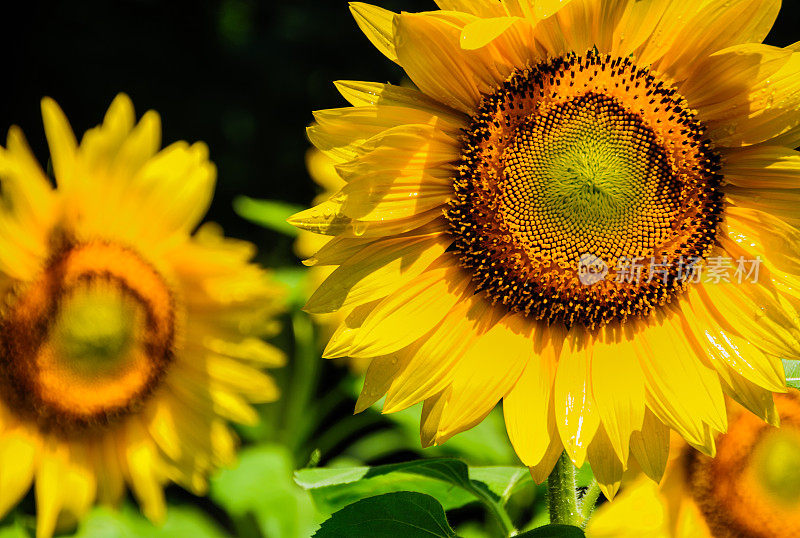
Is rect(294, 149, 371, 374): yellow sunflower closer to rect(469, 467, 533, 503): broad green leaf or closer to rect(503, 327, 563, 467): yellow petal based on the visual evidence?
rect(469, 467, 533, 503): broad green leaf

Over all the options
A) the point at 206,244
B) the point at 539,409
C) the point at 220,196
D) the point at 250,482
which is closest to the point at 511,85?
the point at 539,409

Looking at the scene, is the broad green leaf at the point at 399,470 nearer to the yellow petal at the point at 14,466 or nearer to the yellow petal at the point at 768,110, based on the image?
the yellow petal at the point at 768,110

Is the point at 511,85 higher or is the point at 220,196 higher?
the point at 511,85

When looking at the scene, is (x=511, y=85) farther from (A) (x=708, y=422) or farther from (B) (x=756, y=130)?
(A) (x=708, y=422)

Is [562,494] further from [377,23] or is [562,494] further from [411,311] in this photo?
[377,23]

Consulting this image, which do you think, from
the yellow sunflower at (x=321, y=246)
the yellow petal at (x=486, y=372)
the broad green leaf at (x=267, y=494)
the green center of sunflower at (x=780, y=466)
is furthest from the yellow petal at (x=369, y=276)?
the broad green leaf at (x=267, y=494)

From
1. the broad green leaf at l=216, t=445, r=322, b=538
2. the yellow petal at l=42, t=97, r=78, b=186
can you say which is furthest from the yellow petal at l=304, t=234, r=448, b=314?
the broad green leaf at l=216, t=445, r=322, b=538
